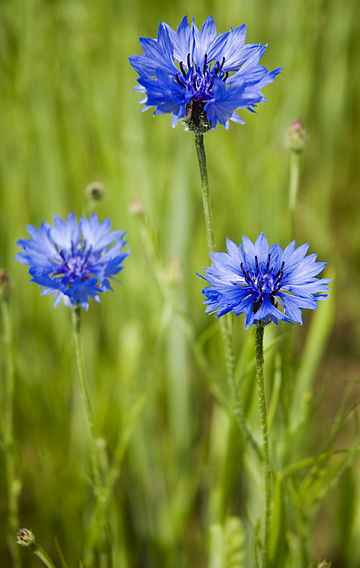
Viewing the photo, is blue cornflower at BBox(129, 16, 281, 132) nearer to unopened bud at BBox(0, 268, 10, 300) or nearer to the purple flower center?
the purple flower center

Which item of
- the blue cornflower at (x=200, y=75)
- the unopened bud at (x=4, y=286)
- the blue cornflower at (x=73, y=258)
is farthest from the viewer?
the unopened bud at (x=4, y=286)

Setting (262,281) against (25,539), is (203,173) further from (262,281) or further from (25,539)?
(25,539)

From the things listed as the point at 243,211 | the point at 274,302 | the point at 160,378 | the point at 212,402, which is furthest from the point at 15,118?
the point at 274,302

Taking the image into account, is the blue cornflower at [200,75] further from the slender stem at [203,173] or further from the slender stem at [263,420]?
the slender stem at [263,420]

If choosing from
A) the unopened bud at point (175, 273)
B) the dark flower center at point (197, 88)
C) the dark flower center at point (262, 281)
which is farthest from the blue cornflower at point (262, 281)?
the unopened bud at point (175, 273)

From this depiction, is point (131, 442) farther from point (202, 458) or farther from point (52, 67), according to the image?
point (52, 67)

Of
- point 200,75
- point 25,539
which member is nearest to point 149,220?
point 200,75

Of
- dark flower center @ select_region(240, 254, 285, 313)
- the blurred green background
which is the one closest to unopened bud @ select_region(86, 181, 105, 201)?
the blurred green background

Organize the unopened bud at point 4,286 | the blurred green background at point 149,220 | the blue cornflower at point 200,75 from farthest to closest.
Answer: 1. the blurred green background at point 149,220
2. the unopened bud at point 4,286
3. the blue cornflower at point 200,75
